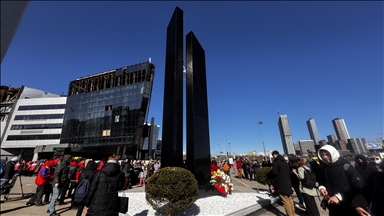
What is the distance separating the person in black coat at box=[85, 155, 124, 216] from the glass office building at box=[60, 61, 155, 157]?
144 feet

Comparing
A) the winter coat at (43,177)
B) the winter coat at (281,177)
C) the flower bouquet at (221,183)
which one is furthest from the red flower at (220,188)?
the winter coat at (43,177)

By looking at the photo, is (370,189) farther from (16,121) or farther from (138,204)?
(16,121)

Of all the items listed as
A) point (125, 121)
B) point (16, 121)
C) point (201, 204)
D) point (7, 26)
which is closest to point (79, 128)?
point (125, 121)

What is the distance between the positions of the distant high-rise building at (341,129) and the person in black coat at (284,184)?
325ft

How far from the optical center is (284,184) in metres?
4.57

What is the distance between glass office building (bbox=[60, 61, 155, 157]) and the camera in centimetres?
4619

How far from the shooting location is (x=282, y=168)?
479cm

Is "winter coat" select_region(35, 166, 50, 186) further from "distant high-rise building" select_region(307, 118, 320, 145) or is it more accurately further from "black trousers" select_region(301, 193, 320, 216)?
"distant high-rise building" select_region(307, 118, 320, 145)

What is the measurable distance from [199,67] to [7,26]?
15428 millimetres

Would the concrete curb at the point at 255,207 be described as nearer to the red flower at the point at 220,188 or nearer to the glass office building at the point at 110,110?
the red flower at the point at 220,188

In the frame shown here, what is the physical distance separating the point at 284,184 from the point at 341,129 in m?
102

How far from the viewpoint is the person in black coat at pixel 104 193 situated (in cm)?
330

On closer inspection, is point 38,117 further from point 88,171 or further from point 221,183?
point 221,183

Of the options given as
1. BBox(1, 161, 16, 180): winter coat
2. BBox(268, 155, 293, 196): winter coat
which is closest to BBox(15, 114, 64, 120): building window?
BBox(1, 161, 16, 180): winter coat
